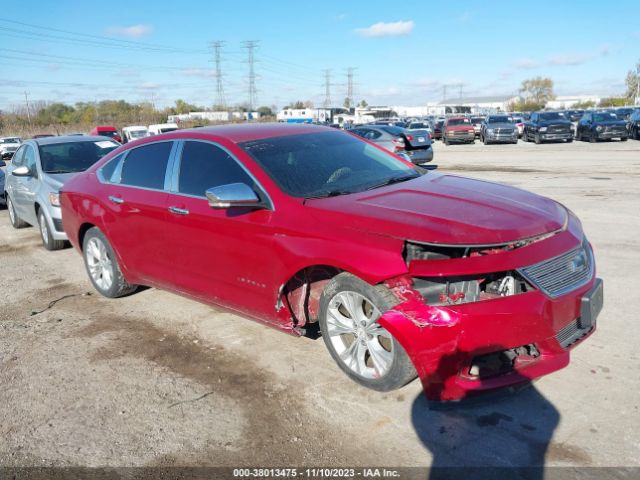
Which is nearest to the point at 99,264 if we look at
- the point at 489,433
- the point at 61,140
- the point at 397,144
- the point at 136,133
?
the point at 61,140

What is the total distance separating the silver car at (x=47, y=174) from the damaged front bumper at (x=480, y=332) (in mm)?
6211

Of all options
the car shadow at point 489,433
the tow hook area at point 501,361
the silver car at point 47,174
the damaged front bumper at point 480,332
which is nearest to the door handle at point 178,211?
the damaged front bumper at point 480,332

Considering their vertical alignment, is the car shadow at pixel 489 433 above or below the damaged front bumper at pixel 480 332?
below

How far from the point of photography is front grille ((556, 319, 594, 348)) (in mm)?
3195

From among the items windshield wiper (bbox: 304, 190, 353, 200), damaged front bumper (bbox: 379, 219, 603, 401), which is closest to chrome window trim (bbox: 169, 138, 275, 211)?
windshield wiper (bbox: 304, 190, 353, 200)

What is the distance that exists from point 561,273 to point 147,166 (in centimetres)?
362

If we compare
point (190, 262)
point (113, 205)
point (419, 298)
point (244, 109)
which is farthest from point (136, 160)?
point (244, 109)

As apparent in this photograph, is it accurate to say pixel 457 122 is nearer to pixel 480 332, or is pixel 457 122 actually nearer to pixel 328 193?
pixel 328 193

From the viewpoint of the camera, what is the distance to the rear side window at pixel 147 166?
4.83 metres

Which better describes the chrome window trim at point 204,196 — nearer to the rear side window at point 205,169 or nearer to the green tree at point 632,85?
the rear side window at point 205,169

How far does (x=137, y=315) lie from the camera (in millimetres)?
5266

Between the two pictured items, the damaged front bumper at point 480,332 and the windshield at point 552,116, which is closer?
the damaged front bumper at point 480,332

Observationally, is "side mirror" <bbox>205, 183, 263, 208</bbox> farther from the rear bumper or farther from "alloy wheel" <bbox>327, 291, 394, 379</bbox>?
the rear bumper

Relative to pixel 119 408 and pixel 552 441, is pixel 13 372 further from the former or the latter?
pixel 552 441
